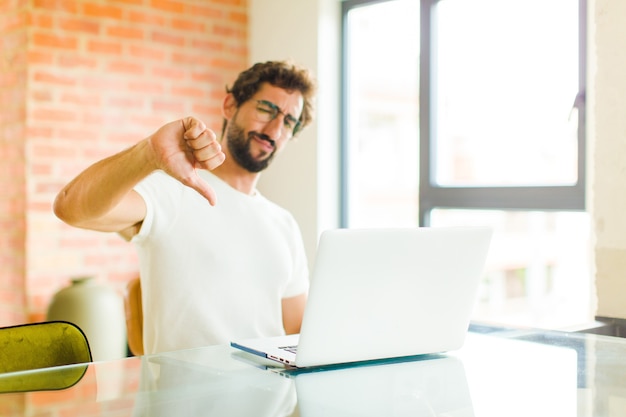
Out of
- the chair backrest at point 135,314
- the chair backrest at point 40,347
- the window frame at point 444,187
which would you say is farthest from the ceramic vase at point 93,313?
the chair backrest at point 40,347

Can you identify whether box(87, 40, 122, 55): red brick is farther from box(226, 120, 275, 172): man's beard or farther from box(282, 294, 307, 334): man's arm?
box(282, 294, 307, 334): man's arm

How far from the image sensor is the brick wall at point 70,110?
10.7 feet

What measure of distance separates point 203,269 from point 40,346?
0.63 meters

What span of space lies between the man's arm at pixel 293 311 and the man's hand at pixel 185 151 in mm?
892

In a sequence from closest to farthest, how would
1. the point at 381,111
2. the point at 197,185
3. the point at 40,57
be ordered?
the point at 197,185 < the point at 40,57 < the point at 381,111

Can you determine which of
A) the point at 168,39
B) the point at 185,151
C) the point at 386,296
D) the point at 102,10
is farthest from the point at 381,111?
the point at 386,296

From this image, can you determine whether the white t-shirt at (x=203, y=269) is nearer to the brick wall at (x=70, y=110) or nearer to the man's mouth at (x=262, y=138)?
the man's mouth at (x=262, y=138)

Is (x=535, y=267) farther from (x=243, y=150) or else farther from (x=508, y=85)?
(x=243, y=150)

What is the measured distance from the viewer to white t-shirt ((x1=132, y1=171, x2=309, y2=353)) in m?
2.12

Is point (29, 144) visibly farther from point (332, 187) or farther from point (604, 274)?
point (604, 274)

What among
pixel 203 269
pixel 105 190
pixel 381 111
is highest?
pixel 381 111

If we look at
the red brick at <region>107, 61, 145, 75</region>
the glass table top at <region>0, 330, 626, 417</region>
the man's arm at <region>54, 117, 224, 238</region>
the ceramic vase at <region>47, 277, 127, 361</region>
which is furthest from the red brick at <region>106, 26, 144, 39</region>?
the glass table top at <region>0, 330, 626, 417</region>

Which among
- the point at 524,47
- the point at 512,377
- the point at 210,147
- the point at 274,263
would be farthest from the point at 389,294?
the point at 524,47

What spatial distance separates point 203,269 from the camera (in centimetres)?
216
